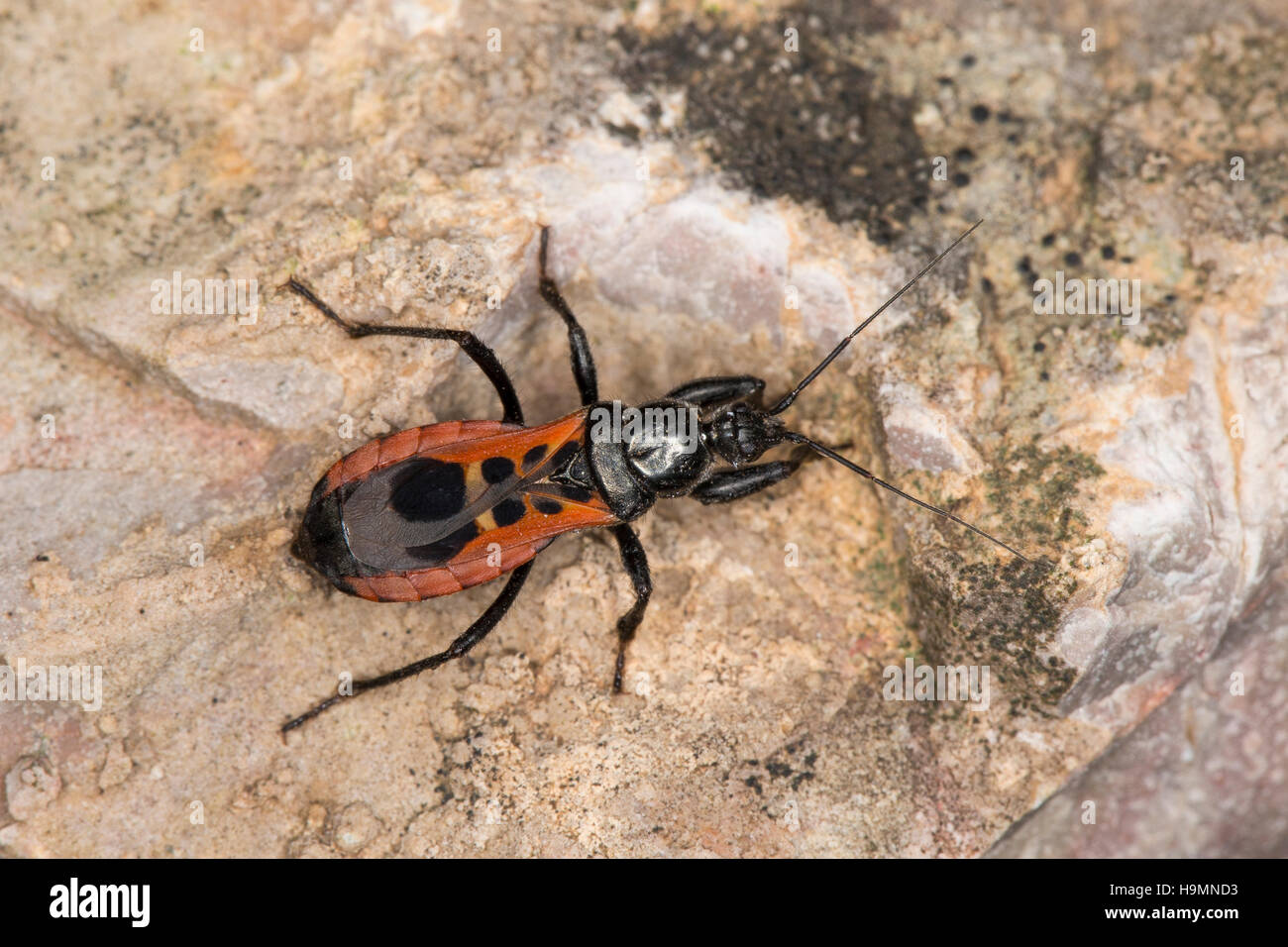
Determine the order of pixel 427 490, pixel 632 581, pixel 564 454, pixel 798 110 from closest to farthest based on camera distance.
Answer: pixel 427 490 < pixel 564 454 < pixel 632 581 < pixel 798 110

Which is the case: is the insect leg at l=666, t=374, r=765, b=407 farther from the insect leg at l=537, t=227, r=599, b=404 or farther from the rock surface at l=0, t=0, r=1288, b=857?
the insect leg at l=537, t=227, r=599, b=404

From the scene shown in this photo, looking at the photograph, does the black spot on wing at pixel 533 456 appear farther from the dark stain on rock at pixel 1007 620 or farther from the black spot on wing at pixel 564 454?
the dark stain on rock at pixel 1007 620

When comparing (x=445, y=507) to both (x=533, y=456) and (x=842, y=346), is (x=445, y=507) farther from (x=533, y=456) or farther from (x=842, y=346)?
(x=842, y=346)

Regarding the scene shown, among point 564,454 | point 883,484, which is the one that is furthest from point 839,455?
point 564,454

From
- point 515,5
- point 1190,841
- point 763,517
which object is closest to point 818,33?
point 515,5

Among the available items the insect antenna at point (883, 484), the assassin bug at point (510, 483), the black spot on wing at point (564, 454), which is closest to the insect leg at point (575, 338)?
the assassin bug at point (510, 483)

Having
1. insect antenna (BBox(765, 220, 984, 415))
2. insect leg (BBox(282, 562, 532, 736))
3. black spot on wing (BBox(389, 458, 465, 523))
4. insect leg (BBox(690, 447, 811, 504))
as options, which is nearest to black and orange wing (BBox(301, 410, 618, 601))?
black spot on wing (BBox(389, 458, 465, 523))

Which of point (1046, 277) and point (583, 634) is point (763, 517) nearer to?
point (583, 634)
